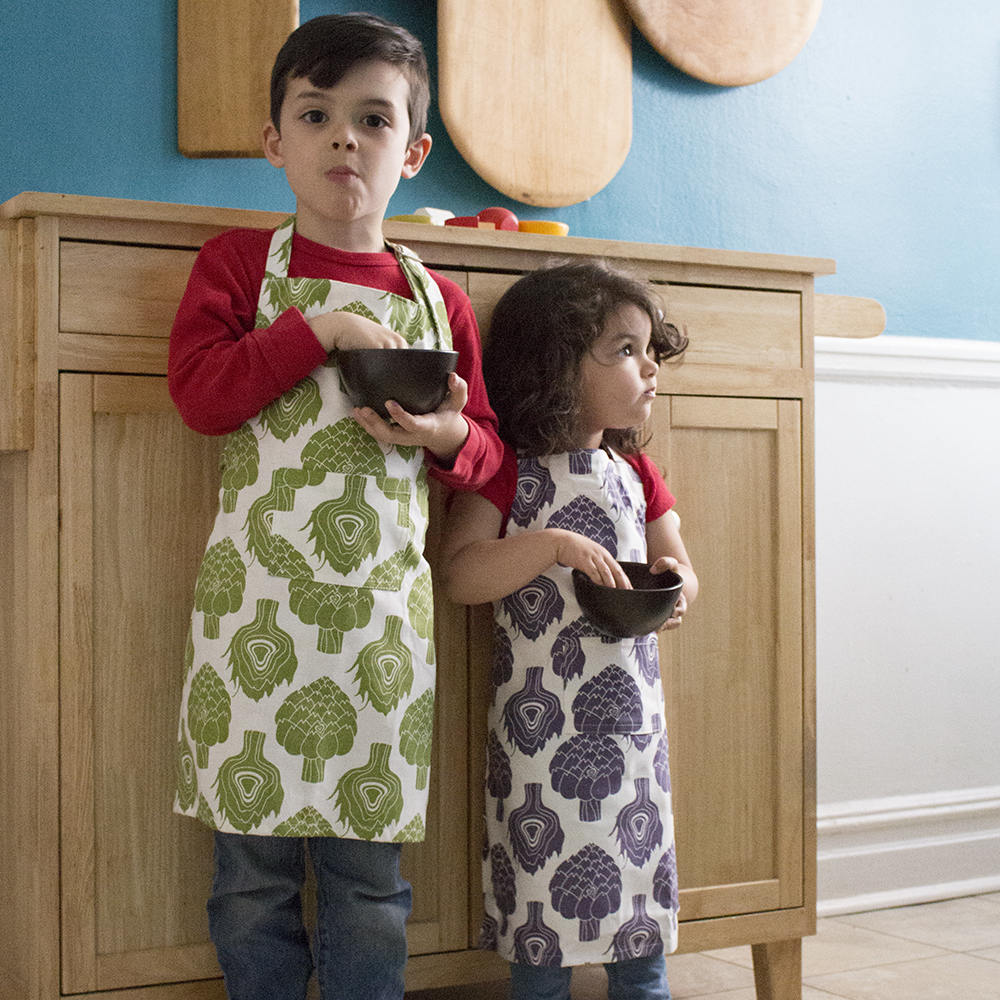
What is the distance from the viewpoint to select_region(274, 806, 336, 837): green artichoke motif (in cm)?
122

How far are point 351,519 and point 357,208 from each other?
31 centimetres

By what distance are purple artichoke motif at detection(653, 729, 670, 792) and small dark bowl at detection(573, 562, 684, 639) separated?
0.16 m

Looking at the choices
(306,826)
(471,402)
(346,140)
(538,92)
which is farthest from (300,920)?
(538,92)

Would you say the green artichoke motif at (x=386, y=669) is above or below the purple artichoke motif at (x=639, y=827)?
above

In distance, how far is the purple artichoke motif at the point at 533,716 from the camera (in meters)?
1.40

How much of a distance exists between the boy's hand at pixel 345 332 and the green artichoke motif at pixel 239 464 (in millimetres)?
124

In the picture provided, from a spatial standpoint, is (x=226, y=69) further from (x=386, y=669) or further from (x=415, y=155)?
(x=386, y=669)

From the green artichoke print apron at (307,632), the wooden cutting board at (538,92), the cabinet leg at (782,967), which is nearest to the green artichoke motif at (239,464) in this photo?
the green artichoke print apron at (307,632)

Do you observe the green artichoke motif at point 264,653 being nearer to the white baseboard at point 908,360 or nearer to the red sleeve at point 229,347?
the red sleeve at point 229,347

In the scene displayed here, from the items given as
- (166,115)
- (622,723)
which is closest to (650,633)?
(622,723)

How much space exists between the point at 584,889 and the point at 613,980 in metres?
0.15

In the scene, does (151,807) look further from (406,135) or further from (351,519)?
(406,135)

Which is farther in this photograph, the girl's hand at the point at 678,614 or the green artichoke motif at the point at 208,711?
the girl's hand at the point at 678,614

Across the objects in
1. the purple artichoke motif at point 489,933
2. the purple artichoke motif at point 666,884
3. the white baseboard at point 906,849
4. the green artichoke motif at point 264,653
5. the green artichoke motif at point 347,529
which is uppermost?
the green artichoke motif at point 347,529
